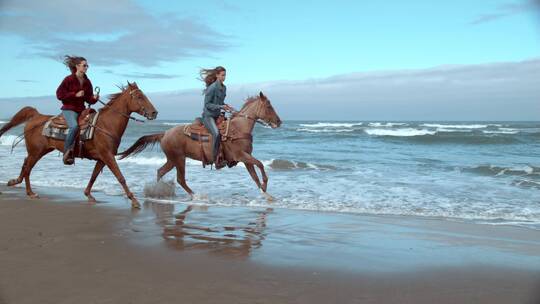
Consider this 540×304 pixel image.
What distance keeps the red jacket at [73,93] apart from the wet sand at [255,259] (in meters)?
1.94

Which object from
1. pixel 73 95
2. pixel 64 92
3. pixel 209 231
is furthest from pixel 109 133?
pixel 209 231

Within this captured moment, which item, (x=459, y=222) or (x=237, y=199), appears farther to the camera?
(x=237, y=199)

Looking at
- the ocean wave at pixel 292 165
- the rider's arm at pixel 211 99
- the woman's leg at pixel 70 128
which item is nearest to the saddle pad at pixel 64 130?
the woman's leg at pixel 70 128

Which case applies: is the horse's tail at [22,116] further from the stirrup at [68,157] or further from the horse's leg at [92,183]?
the horse's leg at [92,183]

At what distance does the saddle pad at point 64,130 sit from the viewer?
331 inches

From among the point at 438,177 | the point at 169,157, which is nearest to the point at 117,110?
the point at 169,157

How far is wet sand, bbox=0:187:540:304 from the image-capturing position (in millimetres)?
3834

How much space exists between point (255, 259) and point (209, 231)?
155 cm

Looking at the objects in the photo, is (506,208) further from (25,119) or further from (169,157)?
(25,119)

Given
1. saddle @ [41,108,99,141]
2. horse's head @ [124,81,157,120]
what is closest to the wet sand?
saddle @ [41,108,99,141]

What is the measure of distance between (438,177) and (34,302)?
484 inches

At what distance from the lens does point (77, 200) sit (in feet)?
28.9

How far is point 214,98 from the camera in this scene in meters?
9.09

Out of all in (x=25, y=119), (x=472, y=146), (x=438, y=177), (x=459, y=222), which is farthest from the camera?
(x=472, y=146)
